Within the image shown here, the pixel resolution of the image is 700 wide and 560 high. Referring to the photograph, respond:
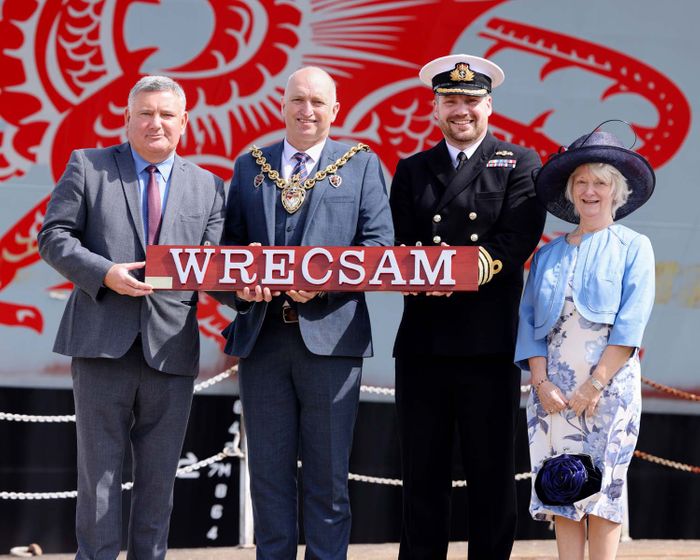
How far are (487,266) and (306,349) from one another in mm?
627

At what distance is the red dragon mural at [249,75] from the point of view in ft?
15.2

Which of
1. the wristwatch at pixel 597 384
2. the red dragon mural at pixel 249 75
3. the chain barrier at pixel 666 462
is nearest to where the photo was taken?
the wristwatch at pixel 597 384

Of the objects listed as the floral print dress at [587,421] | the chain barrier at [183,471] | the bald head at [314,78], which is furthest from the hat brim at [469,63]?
the chain barrier at [183,471]

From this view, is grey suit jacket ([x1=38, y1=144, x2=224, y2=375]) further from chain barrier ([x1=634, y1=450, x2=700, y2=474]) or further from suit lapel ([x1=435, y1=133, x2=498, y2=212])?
chain barrier ([x1=634, y1=450, x2=700, y2=474])

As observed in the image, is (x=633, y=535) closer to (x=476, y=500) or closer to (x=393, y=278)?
(x=476, y=500)

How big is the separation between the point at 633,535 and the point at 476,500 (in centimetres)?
188

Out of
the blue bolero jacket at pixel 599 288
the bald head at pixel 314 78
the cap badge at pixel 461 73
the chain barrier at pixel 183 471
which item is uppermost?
the cap badge at pixel 461 73

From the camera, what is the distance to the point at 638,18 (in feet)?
16.6

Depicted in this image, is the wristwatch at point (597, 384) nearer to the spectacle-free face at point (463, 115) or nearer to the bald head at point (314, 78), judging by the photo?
the spectacle-free face at point (463, 115)

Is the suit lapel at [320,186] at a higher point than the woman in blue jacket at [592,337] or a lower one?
higher

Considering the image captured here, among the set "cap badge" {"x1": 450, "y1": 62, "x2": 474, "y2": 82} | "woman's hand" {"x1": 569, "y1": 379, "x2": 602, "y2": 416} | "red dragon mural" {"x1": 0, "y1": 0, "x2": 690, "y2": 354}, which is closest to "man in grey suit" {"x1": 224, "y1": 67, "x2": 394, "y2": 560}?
"cap badge" {"x1": 450, "y1": 62, "x2": 474, "y2": 82}

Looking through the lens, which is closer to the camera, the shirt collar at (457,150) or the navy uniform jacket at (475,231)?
the navy uniform jacket at (475,231)

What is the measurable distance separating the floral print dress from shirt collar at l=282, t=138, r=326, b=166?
89 cm

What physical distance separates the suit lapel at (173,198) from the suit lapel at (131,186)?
7 centimetres
